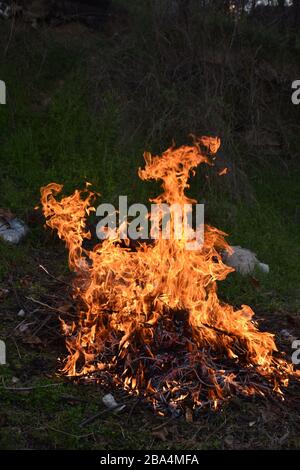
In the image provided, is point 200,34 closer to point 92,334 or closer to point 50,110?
point 50,110

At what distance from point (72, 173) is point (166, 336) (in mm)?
3685

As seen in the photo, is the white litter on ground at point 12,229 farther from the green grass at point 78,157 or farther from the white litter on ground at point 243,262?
the white litter on ground at point 243,262

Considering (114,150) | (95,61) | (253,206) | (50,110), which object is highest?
(95,61)

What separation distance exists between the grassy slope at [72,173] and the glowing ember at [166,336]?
236 millimetres

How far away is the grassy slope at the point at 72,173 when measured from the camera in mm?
6016

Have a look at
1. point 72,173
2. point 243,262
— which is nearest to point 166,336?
point 243,262

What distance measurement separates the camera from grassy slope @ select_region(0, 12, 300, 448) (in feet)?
19.7

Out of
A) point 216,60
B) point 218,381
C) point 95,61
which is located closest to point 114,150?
point 95,61

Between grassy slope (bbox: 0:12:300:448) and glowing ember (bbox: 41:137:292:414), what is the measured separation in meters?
0.24

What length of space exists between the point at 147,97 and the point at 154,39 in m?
1.13

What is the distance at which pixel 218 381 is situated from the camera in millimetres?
4266

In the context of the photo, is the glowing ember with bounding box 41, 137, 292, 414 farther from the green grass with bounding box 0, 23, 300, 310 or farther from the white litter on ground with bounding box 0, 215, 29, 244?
the green grass with bounding box 0, 23, 300, 310

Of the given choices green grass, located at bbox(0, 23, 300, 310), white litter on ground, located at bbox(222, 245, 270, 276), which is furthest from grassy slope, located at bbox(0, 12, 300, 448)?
white litter on ground, located at bbox(222, 245, 270, 276)

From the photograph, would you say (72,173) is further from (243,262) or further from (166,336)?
(166,336)
